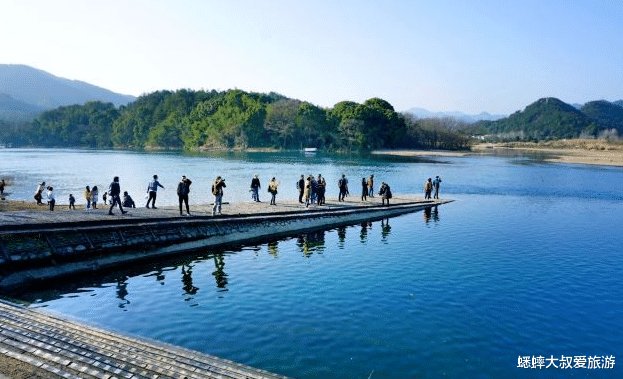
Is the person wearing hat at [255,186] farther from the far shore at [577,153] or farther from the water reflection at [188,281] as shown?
the far shore at [577,153]

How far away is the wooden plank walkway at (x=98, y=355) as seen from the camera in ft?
33.6

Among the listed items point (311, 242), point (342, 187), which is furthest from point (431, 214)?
point (311, 242)

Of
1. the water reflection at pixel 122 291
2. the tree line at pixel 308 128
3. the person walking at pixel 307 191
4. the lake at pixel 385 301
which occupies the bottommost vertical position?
the lake at pixel 385 301

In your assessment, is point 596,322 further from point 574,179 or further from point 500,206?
point 574,179

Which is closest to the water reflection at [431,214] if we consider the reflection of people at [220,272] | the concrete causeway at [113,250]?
the concrete causeway at [113,250]

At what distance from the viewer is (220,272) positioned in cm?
2322

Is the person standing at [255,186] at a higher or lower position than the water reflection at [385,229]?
higher

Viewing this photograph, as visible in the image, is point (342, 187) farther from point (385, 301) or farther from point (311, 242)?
point (385, 301)

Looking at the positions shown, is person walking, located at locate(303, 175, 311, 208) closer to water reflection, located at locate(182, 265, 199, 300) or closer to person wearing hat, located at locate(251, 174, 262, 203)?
person wearing hat, located at locate(251, 174, 262, 203)

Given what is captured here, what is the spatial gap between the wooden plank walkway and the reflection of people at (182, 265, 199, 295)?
7206 mm

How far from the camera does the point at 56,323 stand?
13117mm

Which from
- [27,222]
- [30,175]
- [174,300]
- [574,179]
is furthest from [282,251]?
[574,179]

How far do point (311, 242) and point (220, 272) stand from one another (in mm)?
8506

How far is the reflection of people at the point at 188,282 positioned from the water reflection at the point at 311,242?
22.5 feet
